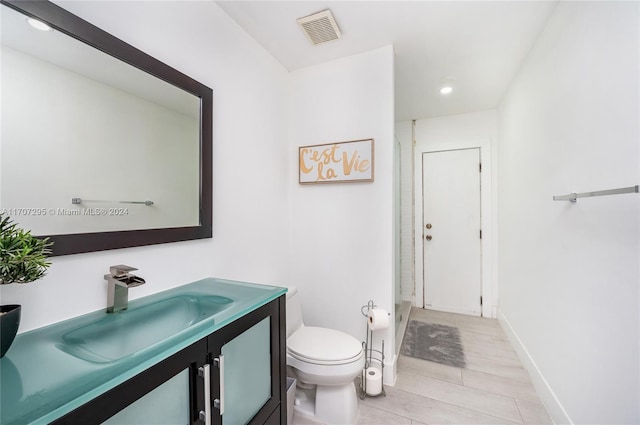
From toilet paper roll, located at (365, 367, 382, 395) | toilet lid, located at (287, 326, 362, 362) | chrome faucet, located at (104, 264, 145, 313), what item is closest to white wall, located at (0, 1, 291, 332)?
chrome faucet, located at (104, 264, 145, 313)

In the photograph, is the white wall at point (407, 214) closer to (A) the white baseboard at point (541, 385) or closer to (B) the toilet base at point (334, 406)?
(A) the white baseboard at point (541, 385)

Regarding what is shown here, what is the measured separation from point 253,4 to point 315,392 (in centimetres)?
247

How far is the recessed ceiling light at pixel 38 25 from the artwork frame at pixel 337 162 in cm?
156

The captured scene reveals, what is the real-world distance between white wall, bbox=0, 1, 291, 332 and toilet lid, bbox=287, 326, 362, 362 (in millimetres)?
498

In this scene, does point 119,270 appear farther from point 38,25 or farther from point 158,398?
point 38,25

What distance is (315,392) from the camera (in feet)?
5.78

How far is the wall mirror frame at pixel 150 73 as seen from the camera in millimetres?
896

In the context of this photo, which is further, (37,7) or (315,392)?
(315,392)

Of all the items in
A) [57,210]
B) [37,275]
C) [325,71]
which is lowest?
[37,275]

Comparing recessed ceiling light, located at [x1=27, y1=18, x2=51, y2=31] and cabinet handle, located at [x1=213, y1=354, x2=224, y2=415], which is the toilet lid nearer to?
cabinet handle, located at [x1=213, y1=354, x2=224, y2=415]

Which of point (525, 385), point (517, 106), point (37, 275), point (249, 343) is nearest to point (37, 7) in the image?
point (37, 275)

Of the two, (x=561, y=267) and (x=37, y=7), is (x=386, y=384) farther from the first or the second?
(x=37, y=7)

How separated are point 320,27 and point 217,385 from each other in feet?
6.68

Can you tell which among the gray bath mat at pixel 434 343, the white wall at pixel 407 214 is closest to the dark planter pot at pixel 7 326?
the gray bath mat at pixel 434 343
